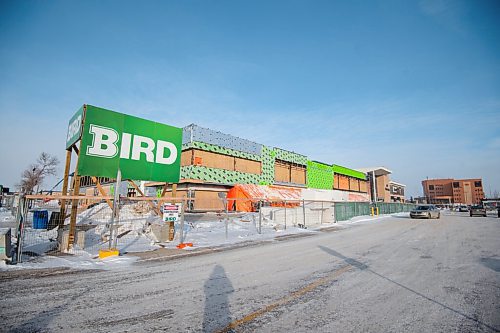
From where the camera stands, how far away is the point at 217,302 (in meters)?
4.83

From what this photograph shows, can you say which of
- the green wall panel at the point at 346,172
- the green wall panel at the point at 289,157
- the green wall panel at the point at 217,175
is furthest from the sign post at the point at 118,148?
the green wall panel at the point at 346,172

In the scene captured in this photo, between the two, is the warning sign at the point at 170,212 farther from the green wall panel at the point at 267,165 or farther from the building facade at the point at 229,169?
the green wall panel at the point at 267,165

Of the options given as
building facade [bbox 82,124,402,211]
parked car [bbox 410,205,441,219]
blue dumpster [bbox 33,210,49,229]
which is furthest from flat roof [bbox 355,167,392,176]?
blue dumpster [bbox 33,210,49,229]

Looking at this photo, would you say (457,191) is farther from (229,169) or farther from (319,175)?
(229,169)

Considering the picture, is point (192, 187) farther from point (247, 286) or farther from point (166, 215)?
point (247, 286)

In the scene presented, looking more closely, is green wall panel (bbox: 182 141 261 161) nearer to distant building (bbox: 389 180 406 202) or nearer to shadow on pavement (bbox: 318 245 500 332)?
shadow on pavement (bbox: 318 245 500 332)

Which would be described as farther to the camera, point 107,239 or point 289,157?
point 289,157

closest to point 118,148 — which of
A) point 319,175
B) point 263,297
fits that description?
point 263,297

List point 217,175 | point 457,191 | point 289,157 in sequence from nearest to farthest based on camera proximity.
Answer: point 217,175, point 289,157, point 457,191

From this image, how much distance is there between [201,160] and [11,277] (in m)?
29.2

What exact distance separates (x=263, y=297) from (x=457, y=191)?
191118mm

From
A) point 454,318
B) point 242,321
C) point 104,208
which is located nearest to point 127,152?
point 104,208

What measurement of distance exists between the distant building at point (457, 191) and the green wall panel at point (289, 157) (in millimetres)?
134224

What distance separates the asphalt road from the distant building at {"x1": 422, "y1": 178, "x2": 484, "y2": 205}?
17289 cm
